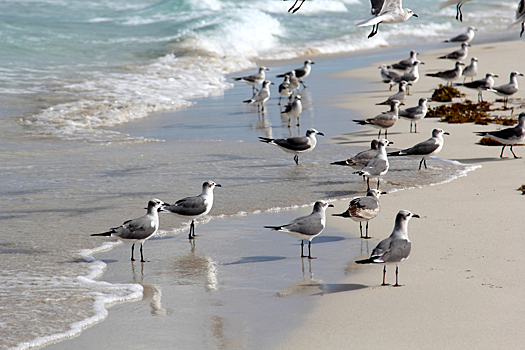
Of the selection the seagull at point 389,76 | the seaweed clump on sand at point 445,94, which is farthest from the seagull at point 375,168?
the seagull at point 389,76

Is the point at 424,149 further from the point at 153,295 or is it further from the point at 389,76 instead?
the point at 389,76

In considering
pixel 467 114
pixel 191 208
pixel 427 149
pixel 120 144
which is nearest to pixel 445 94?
pixel 467 114

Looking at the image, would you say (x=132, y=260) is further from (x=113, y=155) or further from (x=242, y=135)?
(x=242, y=135)

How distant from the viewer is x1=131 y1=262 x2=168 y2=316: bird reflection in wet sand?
16.5 feet

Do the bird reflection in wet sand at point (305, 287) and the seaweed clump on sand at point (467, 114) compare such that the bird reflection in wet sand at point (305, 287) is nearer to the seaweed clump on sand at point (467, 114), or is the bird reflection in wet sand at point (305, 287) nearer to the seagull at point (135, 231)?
the seagull at point (135, 231)

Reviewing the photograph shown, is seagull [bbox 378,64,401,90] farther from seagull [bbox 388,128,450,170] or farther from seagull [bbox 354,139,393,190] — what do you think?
seagull [bbox 354,139,393,190]

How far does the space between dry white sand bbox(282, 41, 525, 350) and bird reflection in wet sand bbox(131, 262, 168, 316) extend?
4.04ft

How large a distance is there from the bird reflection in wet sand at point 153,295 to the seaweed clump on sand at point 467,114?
29.4ft

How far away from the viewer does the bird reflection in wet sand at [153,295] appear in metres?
5.03

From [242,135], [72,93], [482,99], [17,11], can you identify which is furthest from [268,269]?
[17,11]

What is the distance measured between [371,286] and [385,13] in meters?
3.36

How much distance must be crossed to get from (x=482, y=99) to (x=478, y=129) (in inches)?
138

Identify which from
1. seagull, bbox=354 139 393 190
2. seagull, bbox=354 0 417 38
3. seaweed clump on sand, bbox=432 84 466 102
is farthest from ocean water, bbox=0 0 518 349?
seagull, bbox=354 0 417 38

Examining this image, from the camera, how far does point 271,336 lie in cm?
454
